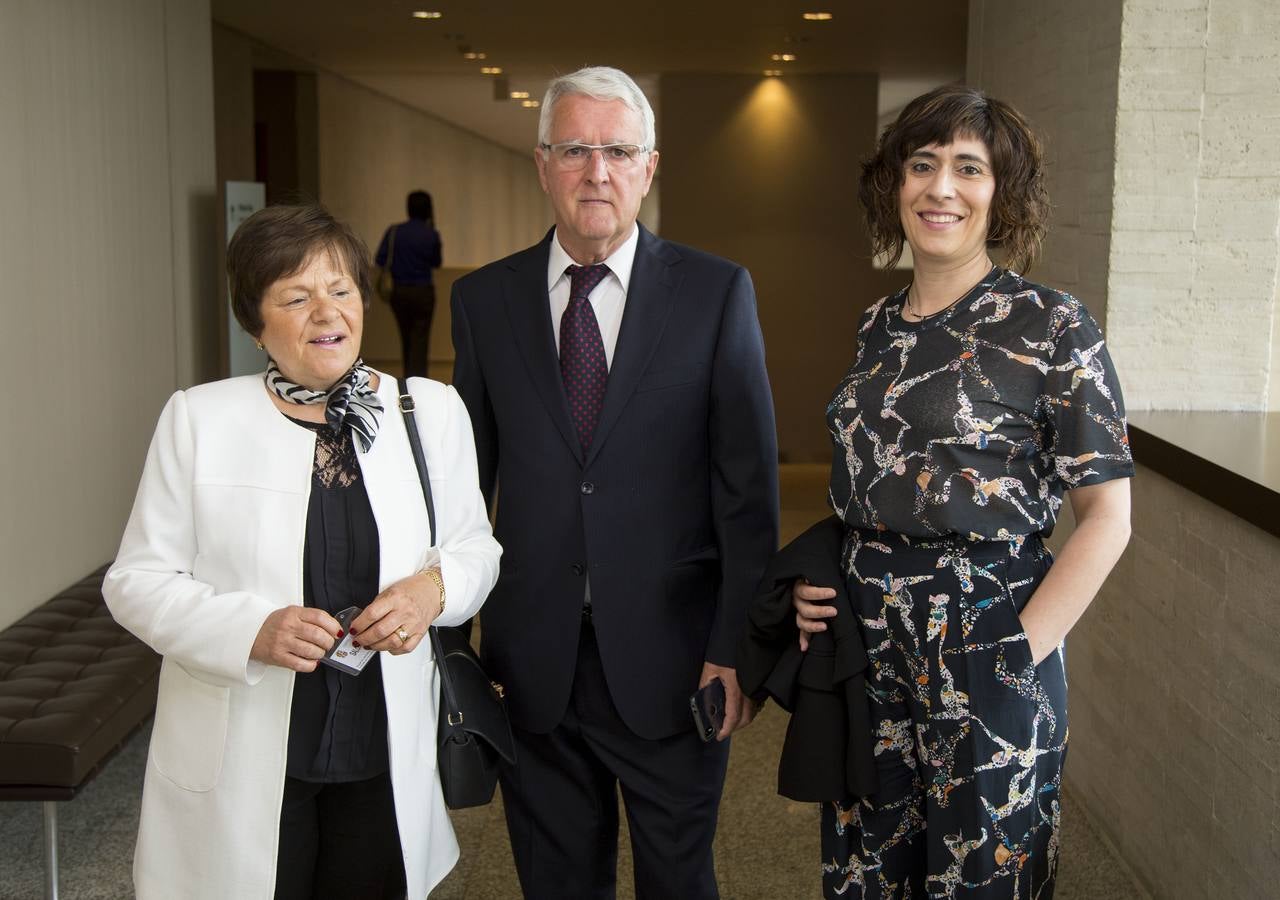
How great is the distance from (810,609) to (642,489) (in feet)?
1.29

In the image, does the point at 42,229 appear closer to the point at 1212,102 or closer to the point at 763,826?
the point at 763,826

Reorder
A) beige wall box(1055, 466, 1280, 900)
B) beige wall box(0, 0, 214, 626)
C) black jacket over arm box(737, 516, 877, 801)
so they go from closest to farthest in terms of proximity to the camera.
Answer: black jacket over arm box(737, 516, 877, 801) < beige wall box(1055, 466, 1280, 900) < beige wall box(0, 0, 214, 626)

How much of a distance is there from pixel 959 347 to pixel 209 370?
5446 millimetres

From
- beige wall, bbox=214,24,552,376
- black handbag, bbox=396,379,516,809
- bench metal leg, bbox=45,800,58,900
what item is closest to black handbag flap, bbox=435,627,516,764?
black handbag, bbox=396,379,516,809

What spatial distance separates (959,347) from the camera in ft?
6.34

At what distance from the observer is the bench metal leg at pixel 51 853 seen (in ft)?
10.1

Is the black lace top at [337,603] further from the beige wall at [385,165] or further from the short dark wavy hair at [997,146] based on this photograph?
the beige wall at [385,165]

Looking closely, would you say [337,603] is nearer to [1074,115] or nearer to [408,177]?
[1074,115]

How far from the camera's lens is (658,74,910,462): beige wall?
456 inches

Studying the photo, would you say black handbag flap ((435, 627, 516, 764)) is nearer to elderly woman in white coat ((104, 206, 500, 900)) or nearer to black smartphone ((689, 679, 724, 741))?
elderly woman in white coat ((104, 206, 500, 900))

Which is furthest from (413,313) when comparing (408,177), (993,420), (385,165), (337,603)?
(993,420)

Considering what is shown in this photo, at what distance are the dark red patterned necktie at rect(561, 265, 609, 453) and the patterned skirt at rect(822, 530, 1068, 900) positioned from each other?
1.83 ft

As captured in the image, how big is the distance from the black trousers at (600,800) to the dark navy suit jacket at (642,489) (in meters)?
0.05

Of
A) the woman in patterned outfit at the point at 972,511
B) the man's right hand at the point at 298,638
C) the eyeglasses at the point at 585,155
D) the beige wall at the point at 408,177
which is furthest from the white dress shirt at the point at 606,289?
the beige wall at the point at 408,177
